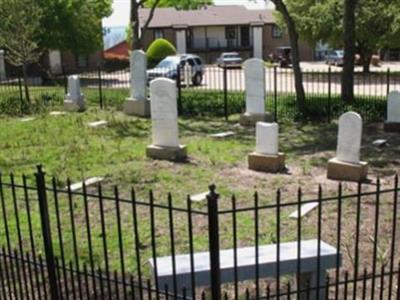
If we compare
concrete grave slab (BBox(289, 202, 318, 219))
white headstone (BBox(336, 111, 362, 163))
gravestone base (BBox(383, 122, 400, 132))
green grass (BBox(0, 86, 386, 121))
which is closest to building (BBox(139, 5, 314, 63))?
green grass (BBox(0, 86, 386, 121))

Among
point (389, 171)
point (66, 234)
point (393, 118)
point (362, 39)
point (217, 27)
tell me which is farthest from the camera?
point (217, 27)

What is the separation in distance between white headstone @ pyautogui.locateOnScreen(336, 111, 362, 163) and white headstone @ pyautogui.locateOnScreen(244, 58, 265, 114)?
207 inches

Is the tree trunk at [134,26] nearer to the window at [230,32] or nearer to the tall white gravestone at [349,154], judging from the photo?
the tall white gravestone at [349,154]

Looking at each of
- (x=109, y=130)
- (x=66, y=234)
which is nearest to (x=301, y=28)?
(x=109, y=130)

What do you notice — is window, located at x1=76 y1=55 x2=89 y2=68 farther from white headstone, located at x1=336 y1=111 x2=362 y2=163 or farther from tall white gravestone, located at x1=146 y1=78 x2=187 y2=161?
white headstone, located at x1=336 y1=111 x2=362 y2=163

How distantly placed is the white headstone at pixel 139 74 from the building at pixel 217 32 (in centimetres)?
4275

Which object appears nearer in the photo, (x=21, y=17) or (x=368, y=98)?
(x=368, y=98)

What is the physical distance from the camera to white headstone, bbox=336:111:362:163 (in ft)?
32.4

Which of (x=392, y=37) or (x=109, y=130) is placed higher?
(x=392, y=37)

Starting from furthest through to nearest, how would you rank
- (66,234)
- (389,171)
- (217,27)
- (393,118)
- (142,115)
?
(217,27), (142,115), (393,118), (389,171), (66,234)

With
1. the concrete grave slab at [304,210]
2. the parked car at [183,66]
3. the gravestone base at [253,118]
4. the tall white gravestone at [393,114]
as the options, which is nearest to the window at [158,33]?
the parked car at [183,66]

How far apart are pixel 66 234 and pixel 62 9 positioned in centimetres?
2964

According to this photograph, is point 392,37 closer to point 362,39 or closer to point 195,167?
point 362,39

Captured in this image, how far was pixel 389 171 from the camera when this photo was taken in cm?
1076
